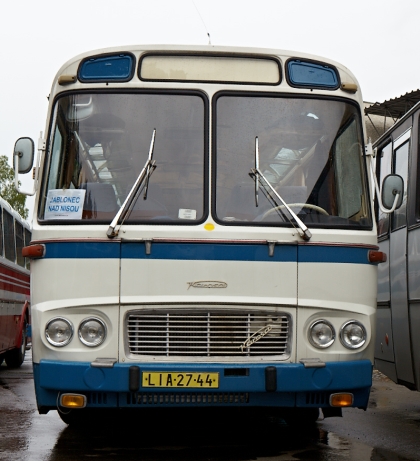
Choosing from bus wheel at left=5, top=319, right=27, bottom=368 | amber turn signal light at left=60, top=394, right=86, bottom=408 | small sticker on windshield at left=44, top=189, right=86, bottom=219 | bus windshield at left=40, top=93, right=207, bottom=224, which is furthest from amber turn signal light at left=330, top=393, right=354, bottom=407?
bus wheel at left=5, top=319, right=27, bottom=368

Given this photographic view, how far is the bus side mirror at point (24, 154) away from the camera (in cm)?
757

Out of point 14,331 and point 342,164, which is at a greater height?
point 342,164

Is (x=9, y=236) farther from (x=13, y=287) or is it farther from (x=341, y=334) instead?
(x=341, y=334)

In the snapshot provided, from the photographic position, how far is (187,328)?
268 inches

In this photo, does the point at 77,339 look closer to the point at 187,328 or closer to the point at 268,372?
the point at 187,328

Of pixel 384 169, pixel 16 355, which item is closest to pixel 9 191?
pixel 16 355

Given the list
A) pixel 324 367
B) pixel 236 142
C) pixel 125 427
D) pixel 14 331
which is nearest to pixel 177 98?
pixel 236 142

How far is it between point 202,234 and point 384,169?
450 centimetres

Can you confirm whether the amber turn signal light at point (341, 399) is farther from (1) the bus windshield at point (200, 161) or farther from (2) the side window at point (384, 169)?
(2) the side window at point (384, 169)

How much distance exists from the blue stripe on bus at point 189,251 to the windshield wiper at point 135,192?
0.14 metres

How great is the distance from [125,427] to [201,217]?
282cm

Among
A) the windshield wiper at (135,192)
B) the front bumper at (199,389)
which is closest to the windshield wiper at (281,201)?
the windshield wiper at (135,192)

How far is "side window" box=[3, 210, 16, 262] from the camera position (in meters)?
15.8

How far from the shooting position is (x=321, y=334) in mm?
7008
